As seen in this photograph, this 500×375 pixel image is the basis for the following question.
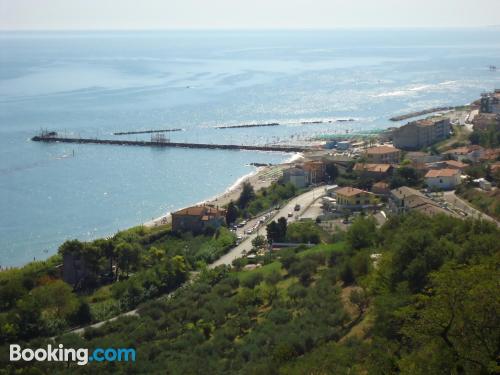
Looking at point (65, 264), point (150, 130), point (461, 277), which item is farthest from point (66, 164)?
point (461, 277)

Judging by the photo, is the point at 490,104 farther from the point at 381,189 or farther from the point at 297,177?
the point at 381,189

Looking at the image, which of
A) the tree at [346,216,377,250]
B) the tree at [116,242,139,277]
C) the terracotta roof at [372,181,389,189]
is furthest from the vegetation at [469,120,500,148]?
the tree at [116,242,139,277]

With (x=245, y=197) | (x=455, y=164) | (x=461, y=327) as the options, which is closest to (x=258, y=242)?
(x=245, y=197)

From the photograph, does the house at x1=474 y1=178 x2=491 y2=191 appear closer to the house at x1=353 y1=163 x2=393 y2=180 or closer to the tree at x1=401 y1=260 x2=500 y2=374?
the house at x1=353 y1=163 x2=393 y2=180

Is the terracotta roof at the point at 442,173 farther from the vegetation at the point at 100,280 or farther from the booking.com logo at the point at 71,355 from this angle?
the booking.com logo at the point at 71,355

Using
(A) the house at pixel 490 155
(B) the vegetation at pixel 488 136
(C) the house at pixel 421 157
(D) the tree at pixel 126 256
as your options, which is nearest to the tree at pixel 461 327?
(D) the tree at pixel 126 256

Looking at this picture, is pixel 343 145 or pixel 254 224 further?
pixel 343 145
